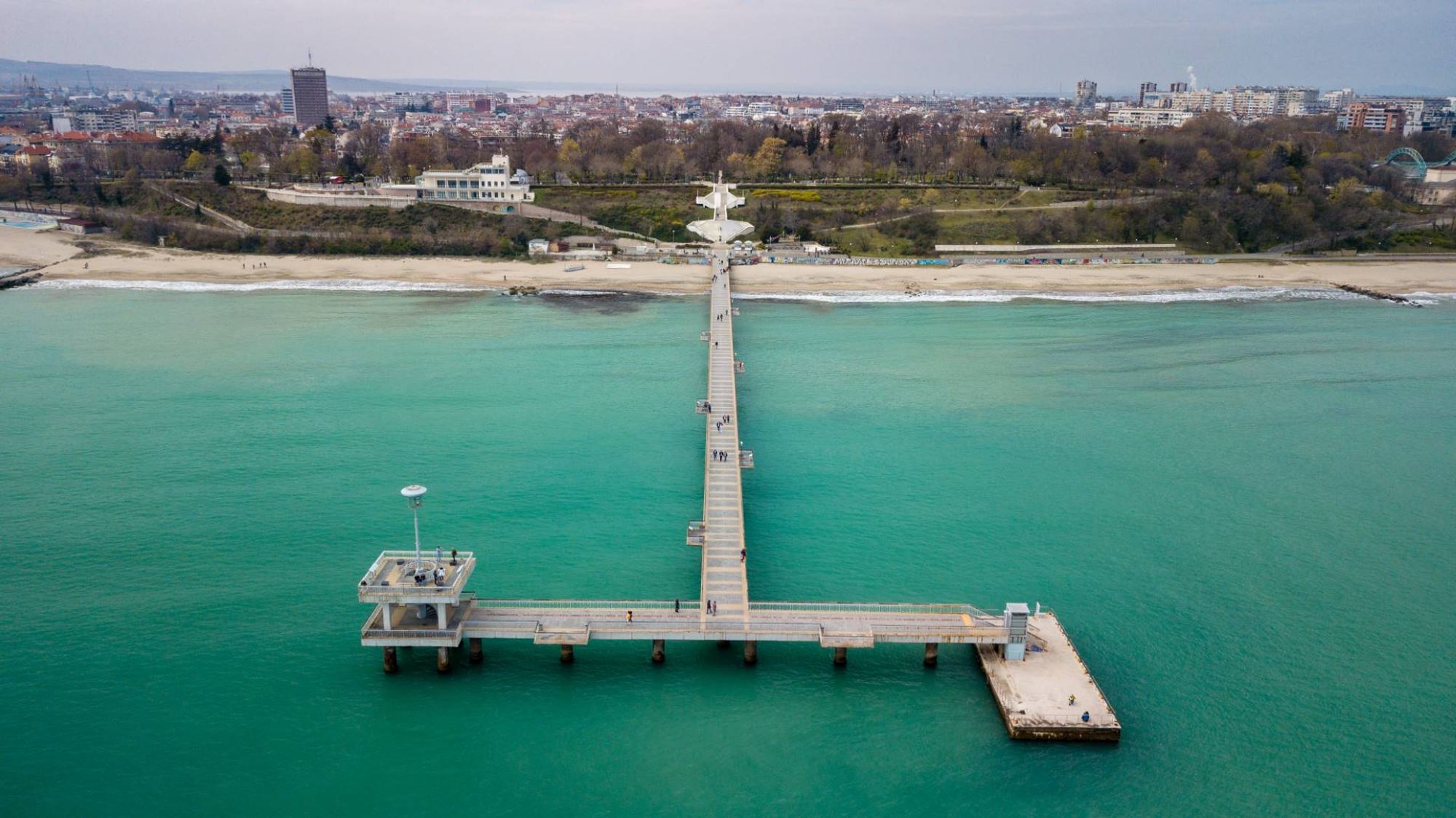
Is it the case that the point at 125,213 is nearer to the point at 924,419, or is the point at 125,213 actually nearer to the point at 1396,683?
the point at 924,419

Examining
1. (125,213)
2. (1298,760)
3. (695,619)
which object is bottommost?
(1298,760)

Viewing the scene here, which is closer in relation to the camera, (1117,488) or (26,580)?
(26,580)

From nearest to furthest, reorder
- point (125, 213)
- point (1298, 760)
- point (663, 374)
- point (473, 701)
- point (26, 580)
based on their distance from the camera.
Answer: point (1298, 760) → point (473, 701) → point (26, 580) → point (663, 374) → point (125, 213)

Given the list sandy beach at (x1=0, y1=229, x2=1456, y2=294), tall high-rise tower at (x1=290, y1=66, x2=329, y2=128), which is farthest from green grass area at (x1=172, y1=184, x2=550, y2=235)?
tall high-rise tower at (x1=290, y1=66, x2=329, y2=128)

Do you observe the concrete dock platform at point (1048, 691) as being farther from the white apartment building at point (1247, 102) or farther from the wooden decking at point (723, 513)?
the white apartment building at point (1247, 102)

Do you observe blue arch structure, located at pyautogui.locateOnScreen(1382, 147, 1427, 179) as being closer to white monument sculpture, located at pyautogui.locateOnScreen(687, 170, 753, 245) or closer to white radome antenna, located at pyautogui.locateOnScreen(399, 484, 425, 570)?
white monument sculpture, located at pyautogui.locateOnScreen(687, 170, 753, 245)

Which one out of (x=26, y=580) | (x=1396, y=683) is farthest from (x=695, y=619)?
(x=26, y=580)

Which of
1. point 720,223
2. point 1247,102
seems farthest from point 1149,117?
point 720,223

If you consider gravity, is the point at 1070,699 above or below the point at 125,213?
below
